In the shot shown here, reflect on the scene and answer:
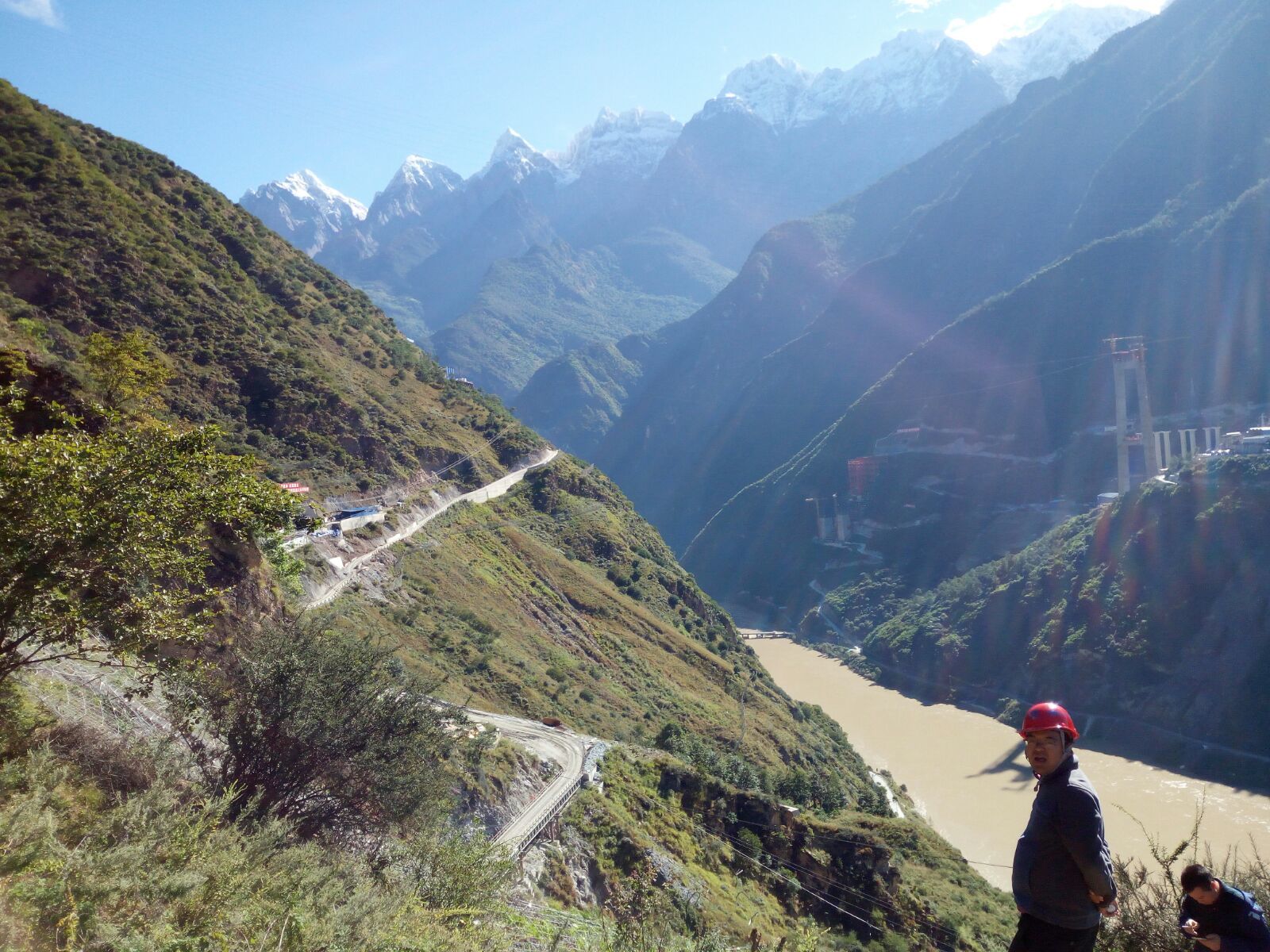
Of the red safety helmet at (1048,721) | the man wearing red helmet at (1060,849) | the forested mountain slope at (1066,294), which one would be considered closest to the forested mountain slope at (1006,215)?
the forested mountain slope at (1066,294)

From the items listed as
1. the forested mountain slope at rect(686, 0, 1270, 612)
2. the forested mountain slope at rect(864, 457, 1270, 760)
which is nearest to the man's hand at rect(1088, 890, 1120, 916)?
the forested mountain slope at rect(864, 457, 1270, 760)

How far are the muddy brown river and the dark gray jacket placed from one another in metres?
26.9

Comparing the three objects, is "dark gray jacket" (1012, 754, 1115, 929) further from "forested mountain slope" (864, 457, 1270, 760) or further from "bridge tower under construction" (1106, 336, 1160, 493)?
"bridge tower under construction" (1106, 336, 1160, 493)

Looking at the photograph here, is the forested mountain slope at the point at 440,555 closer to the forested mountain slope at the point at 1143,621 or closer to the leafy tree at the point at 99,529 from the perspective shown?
the leafy tree at the point at 99,529

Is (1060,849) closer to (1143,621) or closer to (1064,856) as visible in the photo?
(1064,856)

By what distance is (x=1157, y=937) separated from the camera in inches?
230

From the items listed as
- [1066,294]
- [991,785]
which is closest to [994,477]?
[1066,294]

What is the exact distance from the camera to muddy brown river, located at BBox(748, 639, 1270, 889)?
33.5 meters

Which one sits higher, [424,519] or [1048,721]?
[424,519]

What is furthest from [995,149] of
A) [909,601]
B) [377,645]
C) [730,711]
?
[377,645]

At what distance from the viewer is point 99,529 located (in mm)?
6434

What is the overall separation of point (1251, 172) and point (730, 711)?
10219 cm

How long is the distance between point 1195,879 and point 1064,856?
1.44 m

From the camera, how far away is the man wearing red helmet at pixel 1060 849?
3383 mm
